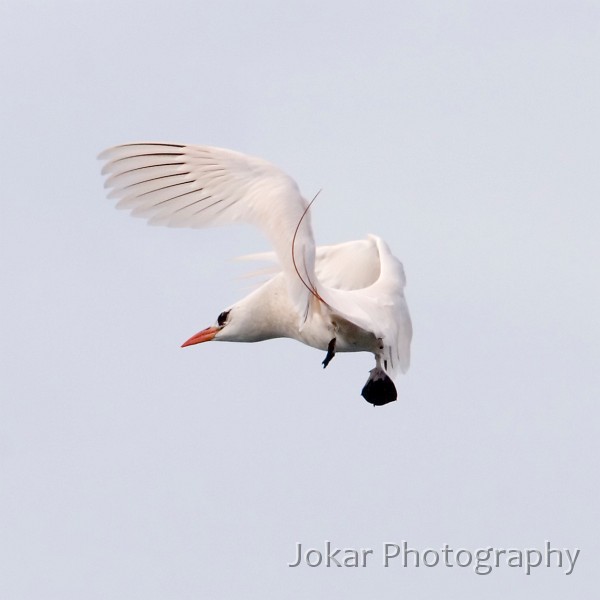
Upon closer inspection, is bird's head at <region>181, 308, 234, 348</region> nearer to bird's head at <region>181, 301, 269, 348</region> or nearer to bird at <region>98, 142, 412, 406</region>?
bird's head at <region>181, 301, 269, 348</region>

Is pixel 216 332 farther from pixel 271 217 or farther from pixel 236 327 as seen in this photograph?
pixel 271 217

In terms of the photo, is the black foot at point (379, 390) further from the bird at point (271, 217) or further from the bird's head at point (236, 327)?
the bird's head at point (236, 327)

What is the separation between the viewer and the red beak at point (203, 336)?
19906 millimetres

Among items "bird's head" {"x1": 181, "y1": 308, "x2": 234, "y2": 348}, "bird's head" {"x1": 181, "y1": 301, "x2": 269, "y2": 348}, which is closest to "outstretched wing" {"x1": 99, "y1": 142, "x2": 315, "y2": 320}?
"bird's head" {"x1": 181, "y1": 301, "x2": 269, "y2": 348}

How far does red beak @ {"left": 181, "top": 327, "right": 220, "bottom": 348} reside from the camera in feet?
Result: 65.3

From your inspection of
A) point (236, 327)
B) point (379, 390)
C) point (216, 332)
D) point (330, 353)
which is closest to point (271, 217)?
point (330, 353)

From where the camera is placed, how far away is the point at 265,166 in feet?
55.8

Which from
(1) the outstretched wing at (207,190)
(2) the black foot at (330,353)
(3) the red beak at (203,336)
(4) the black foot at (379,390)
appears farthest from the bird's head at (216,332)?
(1) the outstretched wing at (207,190)

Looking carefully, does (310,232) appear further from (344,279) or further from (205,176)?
(344,279)

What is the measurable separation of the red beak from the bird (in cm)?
108

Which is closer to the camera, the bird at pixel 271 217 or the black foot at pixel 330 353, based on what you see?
the bird at pixel 271 217

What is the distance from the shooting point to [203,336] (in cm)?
2006

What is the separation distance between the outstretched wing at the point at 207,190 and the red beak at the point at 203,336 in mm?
2928

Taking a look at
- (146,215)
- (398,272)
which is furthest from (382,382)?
(146,215)
